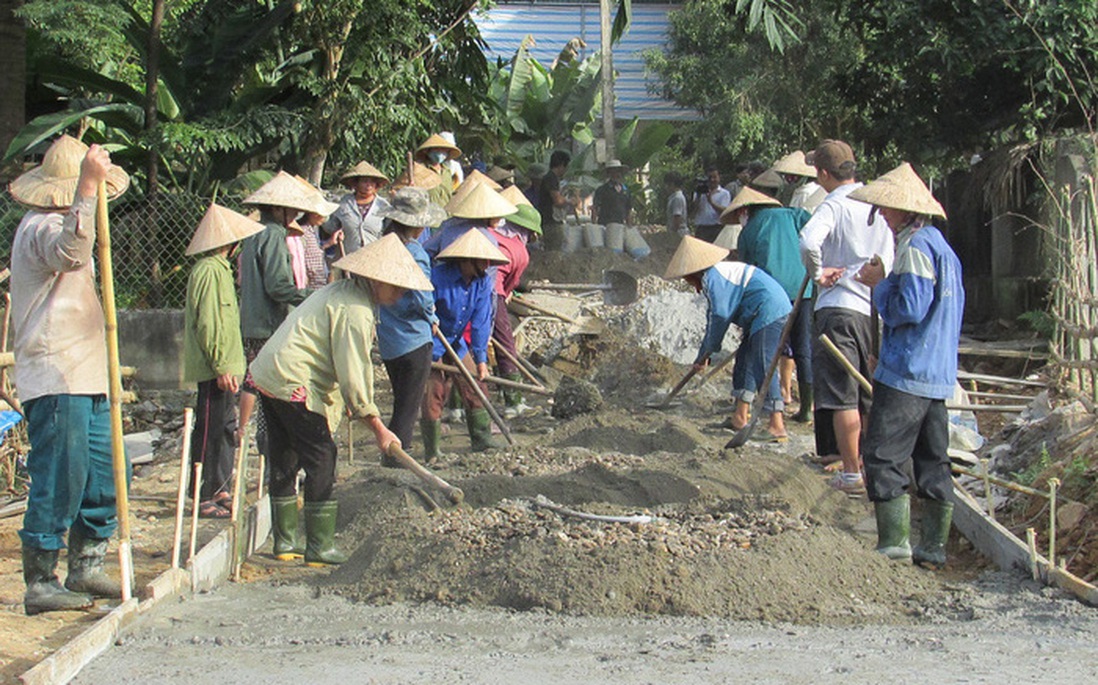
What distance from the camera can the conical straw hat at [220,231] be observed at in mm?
7207

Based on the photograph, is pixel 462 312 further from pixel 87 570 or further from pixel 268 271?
pixel 87 570

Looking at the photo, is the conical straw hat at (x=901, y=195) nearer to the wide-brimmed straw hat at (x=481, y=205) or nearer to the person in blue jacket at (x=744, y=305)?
the person in blue jacket at (x=744, y=305)

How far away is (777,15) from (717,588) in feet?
26.8

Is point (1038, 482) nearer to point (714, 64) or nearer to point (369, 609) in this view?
point (369, 609)

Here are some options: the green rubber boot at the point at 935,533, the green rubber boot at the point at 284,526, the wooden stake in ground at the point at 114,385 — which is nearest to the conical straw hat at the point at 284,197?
the green rubber boot at the point at 284,526

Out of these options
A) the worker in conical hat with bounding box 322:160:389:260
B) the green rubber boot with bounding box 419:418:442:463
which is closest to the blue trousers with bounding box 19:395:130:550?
the green rubber boot with bounding box 419:418:442:463

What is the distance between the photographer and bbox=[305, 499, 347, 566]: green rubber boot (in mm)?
6230

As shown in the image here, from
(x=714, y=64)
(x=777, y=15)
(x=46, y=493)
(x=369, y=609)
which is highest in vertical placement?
(x=714, y=64)

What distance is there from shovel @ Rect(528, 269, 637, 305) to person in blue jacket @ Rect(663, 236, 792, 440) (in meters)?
5.75

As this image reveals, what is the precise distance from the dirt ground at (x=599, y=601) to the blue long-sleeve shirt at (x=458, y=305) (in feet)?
5.01

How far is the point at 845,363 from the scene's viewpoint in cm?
692

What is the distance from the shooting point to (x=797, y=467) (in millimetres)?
7570

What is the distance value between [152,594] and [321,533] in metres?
1.26

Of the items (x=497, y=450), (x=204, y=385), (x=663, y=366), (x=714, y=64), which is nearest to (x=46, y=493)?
(x=204, y=385)
